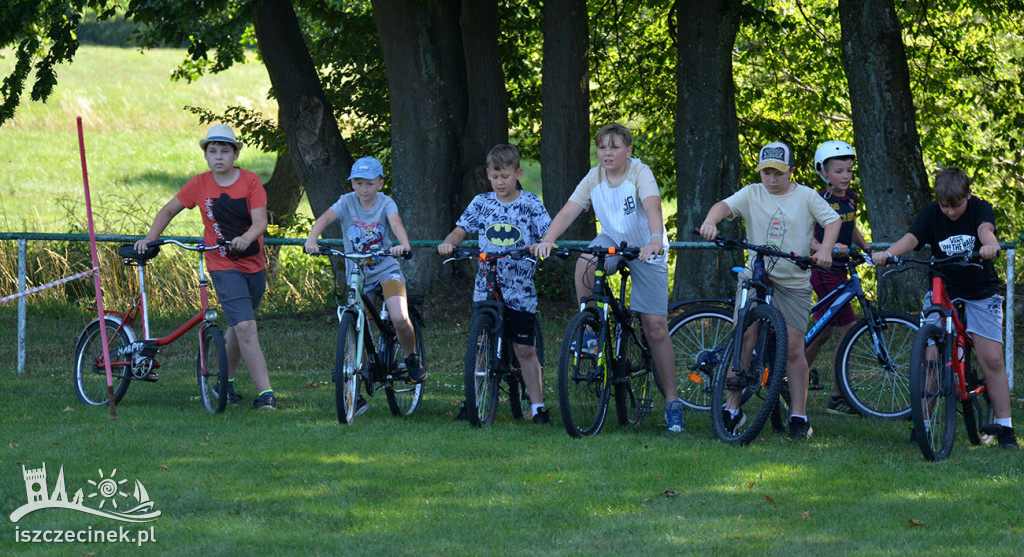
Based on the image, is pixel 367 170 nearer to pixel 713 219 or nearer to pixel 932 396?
pixel 713 219

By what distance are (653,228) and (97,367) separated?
4195 millimetres

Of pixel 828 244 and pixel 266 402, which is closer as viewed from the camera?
pixel 828 244

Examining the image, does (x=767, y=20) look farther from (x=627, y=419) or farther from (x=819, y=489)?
(x=819, y=489)

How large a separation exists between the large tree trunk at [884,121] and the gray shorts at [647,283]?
18.5 ft

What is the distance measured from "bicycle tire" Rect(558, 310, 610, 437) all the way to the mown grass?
18cm

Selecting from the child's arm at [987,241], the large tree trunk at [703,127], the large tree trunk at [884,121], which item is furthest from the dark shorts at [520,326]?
the large tree trunk at [884,121]

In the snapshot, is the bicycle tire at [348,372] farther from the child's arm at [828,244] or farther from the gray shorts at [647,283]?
the child's arm at [828,244]

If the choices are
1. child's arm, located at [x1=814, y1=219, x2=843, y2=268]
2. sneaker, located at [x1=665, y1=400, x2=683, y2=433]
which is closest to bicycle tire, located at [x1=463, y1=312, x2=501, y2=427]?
sneaker, located at [x1=665, y1=400, x2=683, y2=433]

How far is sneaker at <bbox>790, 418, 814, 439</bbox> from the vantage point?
25.4ft

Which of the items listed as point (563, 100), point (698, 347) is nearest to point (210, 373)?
point (698, 347)

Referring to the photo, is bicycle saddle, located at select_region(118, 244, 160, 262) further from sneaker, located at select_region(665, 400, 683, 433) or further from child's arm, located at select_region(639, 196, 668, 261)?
sneaker, located at select_region(665, 400, 683, 433)

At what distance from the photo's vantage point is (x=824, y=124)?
21641mm

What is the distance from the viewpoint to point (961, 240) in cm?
731

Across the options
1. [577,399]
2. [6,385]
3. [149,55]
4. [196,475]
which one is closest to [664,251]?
[577,399]
